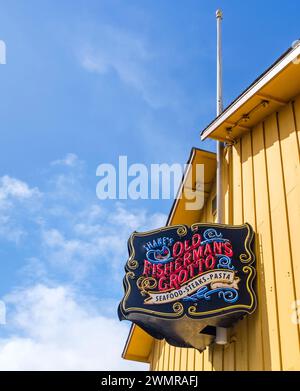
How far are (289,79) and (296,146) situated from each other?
1.06 m

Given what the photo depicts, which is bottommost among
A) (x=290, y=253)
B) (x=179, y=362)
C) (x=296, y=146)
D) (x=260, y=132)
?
(x=179, y=362)

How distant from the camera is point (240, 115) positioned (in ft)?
25.5

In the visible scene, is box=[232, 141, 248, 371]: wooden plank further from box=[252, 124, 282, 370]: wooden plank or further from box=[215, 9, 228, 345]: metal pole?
box=[252, 124, 282, 370]: wooden plank

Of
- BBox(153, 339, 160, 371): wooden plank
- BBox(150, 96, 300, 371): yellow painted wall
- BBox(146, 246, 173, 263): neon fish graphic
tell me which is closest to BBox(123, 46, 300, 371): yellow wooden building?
BBox(150, 96, 300, 371): yellow painted wall

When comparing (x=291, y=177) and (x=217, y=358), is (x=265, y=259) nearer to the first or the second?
(x=291, y=177)

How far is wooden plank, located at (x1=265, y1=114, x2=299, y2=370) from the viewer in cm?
543

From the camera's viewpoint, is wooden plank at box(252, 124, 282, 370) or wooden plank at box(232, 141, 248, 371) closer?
wooden plank at box(252, 124, 282, 370)

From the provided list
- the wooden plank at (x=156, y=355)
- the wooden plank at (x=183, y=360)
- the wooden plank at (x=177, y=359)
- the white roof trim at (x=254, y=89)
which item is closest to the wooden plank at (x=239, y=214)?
the white roof trim at (x=254, y=89)

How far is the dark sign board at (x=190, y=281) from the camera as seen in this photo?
6.34m

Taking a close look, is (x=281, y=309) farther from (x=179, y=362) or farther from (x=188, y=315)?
(x=179, y=362)
